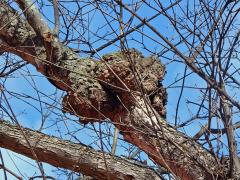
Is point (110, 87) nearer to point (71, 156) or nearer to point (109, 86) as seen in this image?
point (109, 86)

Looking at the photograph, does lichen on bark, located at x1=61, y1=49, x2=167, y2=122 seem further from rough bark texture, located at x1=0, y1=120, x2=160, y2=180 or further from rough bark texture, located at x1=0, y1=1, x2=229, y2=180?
rough bark texture, located at x1=0, y1=120, x2=160, y2=180

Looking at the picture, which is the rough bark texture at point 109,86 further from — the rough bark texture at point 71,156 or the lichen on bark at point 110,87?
the rough bark texture at point 71,156

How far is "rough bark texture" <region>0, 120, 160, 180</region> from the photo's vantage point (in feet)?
10.2

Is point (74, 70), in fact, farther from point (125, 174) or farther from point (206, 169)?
point (206, 169)

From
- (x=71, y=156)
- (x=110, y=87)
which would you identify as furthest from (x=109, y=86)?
(x=71, y=156)

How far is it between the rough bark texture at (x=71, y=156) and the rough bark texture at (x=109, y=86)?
0.67 ft

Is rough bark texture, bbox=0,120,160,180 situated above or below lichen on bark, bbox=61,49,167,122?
below

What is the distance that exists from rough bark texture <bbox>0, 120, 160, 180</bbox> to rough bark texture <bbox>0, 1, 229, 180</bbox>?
8.1 inches

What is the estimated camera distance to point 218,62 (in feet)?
7.78

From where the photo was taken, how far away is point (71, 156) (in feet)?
10.4

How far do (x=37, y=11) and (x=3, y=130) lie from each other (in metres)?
1.00

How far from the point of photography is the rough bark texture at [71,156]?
3.12 m

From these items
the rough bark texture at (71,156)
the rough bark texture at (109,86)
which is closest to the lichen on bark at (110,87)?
the rough bark texture at (109,86)

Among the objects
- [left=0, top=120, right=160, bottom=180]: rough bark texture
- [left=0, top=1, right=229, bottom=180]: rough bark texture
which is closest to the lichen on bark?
[left=0, top=1, right=229, bottom=180]: rough bark texture
